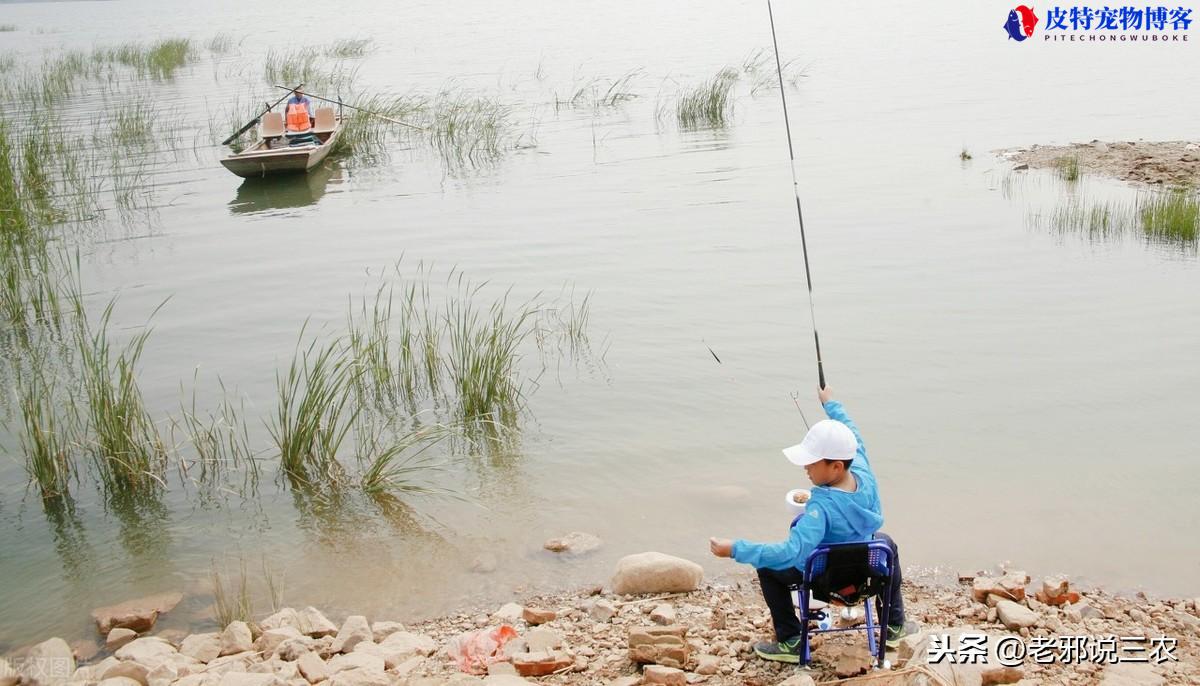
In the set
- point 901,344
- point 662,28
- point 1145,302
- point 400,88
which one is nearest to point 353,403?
point 901,344

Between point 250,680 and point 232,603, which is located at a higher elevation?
point 250,680

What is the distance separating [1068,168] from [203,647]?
1421cm

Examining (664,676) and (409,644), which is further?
(409,644)

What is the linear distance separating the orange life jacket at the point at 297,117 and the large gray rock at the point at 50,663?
49.3 ft

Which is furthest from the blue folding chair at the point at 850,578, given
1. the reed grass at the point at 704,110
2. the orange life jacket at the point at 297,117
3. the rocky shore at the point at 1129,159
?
the reed grass at the point at 704,110

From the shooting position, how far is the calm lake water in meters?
6.29

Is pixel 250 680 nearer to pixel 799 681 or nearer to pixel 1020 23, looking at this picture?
pixel 799 681

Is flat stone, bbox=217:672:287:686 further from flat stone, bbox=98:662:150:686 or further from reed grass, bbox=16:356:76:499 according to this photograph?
reed grass, bbox=16:356:76:499

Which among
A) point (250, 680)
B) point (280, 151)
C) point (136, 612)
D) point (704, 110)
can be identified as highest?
point (280, 151)

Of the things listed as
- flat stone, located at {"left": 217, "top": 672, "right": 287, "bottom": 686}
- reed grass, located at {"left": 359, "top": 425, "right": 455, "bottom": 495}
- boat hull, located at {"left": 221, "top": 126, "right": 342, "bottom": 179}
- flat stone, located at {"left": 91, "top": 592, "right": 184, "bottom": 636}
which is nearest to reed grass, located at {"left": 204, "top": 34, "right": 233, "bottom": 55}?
boat hull, located at {"left": 221, "top": 126, "right": 342, "bottom": 179}

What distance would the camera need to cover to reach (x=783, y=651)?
431 centimetres

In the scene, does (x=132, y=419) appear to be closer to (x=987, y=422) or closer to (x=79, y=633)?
(x=79, y=633)

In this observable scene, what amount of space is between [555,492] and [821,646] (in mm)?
2961

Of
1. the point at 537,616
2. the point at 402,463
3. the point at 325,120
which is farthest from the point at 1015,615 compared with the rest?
the point at 325,120
